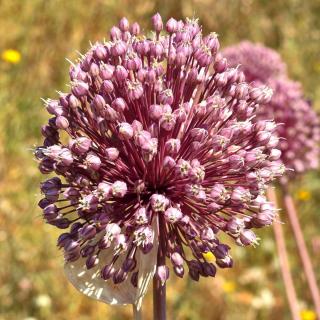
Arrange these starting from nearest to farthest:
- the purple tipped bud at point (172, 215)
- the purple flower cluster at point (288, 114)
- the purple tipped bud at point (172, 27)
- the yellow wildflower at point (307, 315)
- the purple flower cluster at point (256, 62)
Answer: the purple tipped bud at point (172, 215) < the purple tipped bud at point (172, 27) < the purple flower cluster at point (288, 114) < the purple flower cluster at point (256, 62) < the yellow wildflower at point (307, 315)

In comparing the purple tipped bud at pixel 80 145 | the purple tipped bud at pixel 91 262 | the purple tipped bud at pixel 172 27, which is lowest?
the purple tipped bud at pixel 91 262

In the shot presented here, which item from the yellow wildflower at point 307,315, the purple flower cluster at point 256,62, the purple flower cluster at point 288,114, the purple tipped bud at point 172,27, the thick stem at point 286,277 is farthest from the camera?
the yellow wildflower at point 307,315

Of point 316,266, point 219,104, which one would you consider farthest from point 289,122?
point 219,104

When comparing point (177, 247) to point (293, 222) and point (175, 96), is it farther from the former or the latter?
point (293, 222)

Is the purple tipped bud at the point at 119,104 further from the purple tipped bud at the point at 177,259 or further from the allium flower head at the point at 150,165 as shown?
the purple tipped bud at the point at 177,259

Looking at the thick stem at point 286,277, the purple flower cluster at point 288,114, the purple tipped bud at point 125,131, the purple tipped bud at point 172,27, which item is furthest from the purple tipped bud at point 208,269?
the purple flower cluster at point 288,114

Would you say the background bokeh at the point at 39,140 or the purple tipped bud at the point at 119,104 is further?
the background bokeh at the point at 39,140
